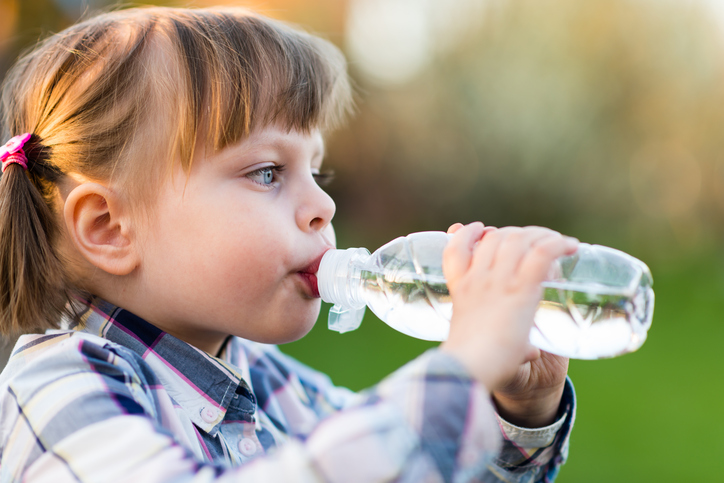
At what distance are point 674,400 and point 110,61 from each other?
8.22 ft

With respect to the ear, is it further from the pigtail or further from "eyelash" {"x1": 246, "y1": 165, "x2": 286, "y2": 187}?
"eyelash" {"x1": 246, "y1": 165, "x2": 286, "y2": 187}

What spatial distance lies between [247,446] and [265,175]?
460 millimetres

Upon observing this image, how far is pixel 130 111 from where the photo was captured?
104 cm

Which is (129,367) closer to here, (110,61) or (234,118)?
(234,118)

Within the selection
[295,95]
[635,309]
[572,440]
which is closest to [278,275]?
[295,95]

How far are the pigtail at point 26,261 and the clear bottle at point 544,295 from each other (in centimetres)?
45

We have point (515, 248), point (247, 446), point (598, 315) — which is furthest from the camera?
point (247, 446)

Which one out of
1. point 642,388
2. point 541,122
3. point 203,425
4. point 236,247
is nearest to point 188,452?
point 203,425

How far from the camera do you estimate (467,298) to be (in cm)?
Result: 76

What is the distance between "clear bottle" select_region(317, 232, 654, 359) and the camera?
3.02ft

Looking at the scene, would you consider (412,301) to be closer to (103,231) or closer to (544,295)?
(544,295)

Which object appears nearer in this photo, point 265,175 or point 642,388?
point 265,175

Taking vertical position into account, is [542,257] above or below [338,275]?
above

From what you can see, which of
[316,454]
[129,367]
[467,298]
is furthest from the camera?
[129,367]
